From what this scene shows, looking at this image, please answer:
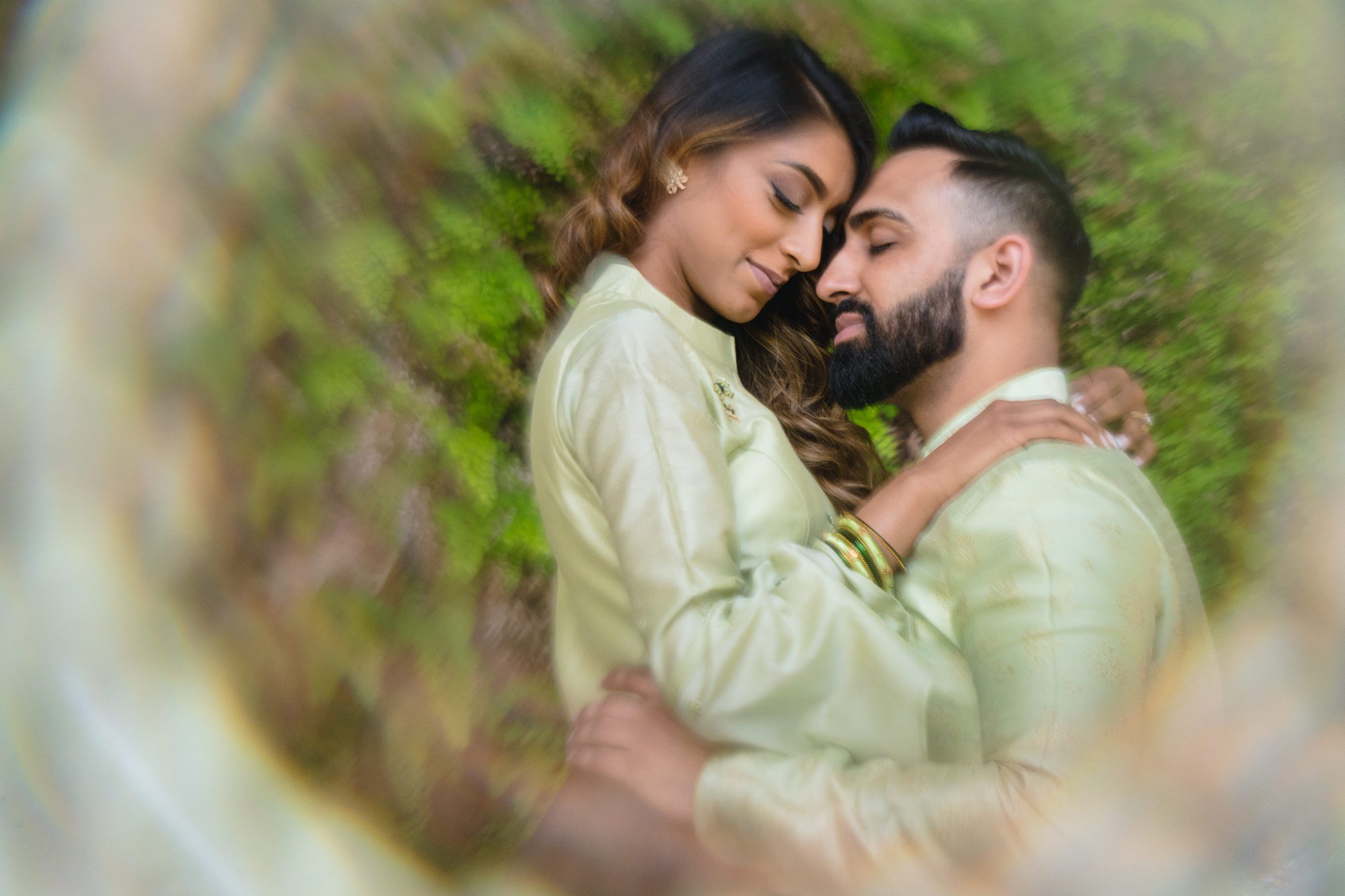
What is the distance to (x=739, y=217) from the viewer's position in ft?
2.68

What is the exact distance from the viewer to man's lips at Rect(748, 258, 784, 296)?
0.83 m

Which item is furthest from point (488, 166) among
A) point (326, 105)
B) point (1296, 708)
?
point (1296, 708)

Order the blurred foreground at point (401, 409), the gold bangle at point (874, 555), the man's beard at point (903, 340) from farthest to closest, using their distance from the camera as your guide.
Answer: the man's beard at point (903, 340) → the gold bangle at point (874, 555) → the blurred foreground at point (401, 409)

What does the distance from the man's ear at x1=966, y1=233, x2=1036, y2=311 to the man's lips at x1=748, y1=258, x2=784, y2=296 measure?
5.9 inches

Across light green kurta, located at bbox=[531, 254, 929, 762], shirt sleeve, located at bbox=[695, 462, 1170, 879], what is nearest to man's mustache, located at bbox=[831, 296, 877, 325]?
light green kurta, located at bbox=[531, 254, 929, 762]

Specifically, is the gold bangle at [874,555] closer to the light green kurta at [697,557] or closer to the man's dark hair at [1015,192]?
the light green kurta at [697,557]

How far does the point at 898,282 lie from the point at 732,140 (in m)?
0.17

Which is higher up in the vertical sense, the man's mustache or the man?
the man's mustache

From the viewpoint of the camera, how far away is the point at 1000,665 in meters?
0.65

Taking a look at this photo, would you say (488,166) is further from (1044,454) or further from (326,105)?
(1044,454)

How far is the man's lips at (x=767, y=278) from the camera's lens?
0.83 m

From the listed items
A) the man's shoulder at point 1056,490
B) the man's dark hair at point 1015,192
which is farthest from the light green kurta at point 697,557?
the man's dark hair at point 1015,192

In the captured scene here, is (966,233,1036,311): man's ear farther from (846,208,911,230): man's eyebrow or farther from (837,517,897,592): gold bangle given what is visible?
(837,517,897,592): gold bangle

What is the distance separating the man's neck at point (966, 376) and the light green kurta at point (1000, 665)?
97 mm
